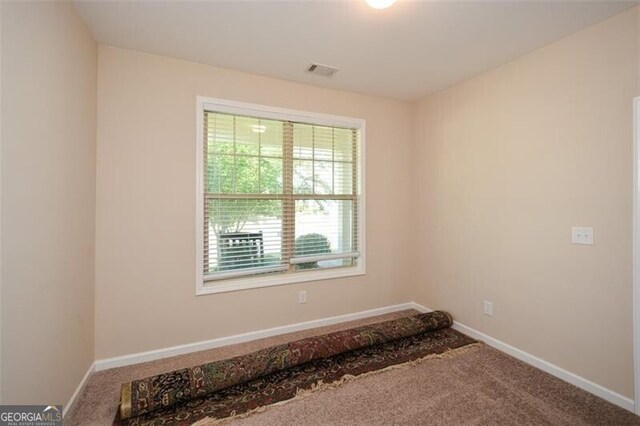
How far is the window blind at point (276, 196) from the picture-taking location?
2.76 m

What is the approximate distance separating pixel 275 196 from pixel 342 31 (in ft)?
5.27

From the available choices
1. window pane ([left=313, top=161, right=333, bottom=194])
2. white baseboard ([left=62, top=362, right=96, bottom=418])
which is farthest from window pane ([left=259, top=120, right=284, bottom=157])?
white baseboard ([left=62, top=362, right=96, bottom=418])

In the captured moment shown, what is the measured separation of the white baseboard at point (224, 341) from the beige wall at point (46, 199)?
0.81ft

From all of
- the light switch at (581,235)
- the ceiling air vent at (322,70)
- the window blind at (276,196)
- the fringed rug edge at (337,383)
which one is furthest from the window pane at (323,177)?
the light switch at (581,235)

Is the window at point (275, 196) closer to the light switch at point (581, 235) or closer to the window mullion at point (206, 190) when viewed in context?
the window mullion at point (206, 190)

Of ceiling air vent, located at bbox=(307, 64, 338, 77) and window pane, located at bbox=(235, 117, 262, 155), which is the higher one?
ceiling air vent, located at bbox=(307, 64, 338, 77)

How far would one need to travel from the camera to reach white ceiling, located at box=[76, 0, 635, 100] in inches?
73.7

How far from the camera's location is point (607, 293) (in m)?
1.97

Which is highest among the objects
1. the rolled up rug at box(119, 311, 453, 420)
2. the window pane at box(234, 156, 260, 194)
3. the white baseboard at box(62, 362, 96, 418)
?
the window pane at box(234, 156, 260, 194)

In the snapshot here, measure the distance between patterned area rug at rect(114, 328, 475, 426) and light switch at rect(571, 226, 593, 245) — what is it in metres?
1.34

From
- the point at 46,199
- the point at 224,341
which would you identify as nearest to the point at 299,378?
the point at 224,341

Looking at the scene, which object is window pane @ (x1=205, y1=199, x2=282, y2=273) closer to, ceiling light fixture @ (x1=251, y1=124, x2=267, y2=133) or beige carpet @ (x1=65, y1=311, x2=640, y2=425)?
ceiling light fixture @ (x1=251, y1=124, x2=267, y2=133)

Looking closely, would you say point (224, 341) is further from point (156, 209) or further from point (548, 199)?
point (548, 199)

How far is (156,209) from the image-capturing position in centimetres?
247
